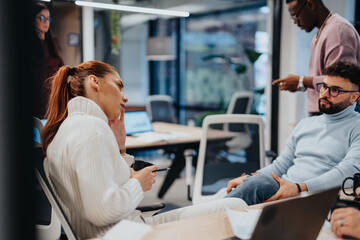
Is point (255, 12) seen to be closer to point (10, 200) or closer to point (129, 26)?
point (129, 26)

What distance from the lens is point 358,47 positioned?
2.17m

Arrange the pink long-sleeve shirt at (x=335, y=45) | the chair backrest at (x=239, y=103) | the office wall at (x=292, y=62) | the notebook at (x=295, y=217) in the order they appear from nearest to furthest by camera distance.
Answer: the notebook at (x=295, y=217) → the pink long-sleeve shirt at (x=335, y=45) → the office wall at (x=292, y=62) → the chair backrest at (x=239, y=103)

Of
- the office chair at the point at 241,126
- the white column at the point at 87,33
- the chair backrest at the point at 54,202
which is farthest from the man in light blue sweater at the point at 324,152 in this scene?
the white column at the point at 87,33

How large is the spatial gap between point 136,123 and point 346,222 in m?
2.64

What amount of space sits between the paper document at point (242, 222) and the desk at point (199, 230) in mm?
28

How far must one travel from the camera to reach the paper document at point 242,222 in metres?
1.09

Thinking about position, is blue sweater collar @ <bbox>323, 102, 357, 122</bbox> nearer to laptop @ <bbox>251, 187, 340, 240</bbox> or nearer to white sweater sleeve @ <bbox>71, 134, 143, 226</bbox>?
laptop @ <bbox>251, 187, 340, 240</bbox>

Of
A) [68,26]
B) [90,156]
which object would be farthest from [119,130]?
[68,26]

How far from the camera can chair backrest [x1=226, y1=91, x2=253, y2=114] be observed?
4426 millimetres

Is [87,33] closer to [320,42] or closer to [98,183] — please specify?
[320,42]

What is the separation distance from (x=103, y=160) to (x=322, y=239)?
71 centimetres

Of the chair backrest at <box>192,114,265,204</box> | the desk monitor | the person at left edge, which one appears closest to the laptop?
the person at left edge

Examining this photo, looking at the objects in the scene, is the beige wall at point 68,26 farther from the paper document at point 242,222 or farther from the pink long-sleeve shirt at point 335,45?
the paper document at point 242,222

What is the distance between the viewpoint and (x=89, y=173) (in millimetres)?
1126
